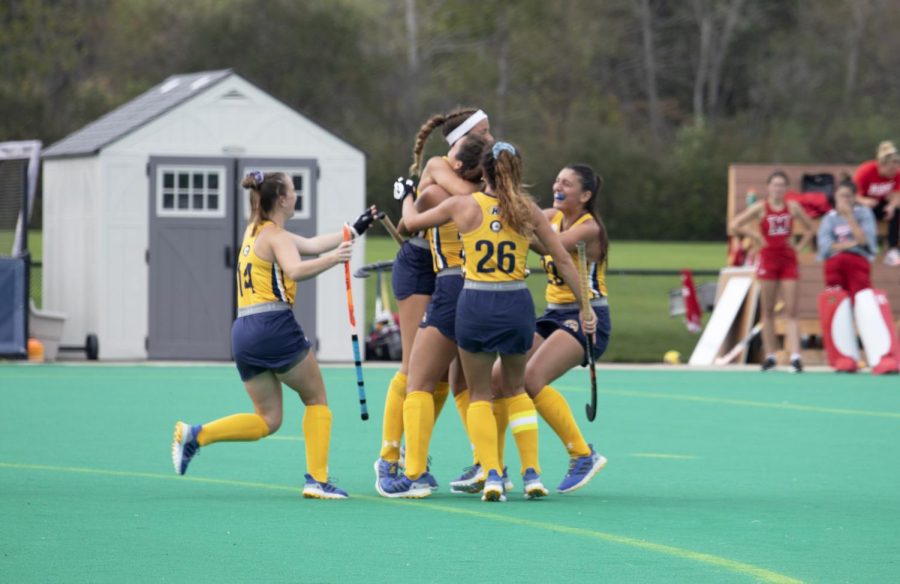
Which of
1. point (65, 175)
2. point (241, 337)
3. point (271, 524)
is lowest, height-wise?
point (271, 524)

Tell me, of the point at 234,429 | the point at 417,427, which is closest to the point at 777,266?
the point at 417,427

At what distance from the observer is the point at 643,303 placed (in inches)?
1325

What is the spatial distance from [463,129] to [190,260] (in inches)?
461

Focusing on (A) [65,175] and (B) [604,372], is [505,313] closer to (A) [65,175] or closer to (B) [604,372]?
(B) [604,372]

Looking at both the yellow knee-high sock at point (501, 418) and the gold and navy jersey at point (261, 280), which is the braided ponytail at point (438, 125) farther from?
the yellow knee-high sock at point (501, 418)

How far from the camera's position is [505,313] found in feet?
30.1

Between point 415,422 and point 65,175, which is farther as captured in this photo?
point 65,175

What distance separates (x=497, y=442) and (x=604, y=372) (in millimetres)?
11227

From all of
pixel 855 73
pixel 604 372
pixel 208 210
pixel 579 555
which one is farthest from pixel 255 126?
pixel 855 73

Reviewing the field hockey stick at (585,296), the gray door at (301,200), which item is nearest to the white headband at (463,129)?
the field hockey stick at (585,296)

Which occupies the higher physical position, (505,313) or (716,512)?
(505,313)

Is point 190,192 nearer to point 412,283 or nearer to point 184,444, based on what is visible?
point 412,283

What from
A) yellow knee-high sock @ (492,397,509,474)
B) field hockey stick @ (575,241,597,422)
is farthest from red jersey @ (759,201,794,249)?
yellow knee-high sock @ (492,397,509,474)

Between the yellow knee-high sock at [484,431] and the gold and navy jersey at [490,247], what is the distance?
2.24 feet
